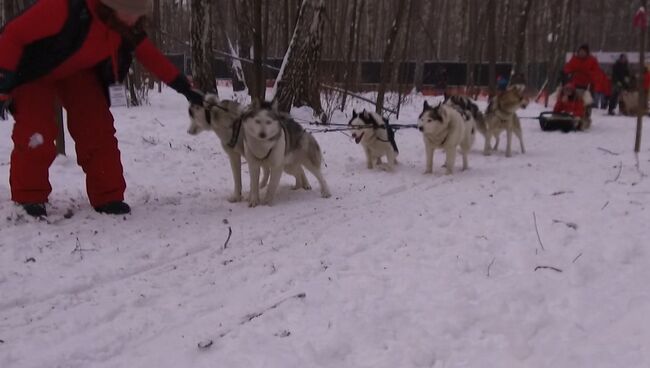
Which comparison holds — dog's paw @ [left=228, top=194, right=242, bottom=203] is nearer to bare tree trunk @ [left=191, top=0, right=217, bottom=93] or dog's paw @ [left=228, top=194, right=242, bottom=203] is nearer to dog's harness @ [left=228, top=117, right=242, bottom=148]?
dog's harness @ [left=228, top=117, right=242, bottom=148]

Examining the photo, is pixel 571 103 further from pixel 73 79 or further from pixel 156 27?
pixel 73 79

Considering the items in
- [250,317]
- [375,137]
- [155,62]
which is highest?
[155,62]

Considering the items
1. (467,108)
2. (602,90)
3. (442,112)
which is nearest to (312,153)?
(442,112)

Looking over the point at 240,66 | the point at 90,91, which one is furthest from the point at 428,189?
the point at 240,66

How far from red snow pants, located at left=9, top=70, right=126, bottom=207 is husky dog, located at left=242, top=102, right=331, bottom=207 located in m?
1.11

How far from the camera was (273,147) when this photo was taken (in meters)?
4.66

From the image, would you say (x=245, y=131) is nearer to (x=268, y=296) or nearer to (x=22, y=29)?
(x=22, y=29)

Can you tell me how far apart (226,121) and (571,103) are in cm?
871

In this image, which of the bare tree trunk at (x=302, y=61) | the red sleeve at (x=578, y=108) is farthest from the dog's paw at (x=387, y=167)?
the red sleeve at (x=578, y=108)

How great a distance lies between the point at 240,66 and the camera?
1446cm

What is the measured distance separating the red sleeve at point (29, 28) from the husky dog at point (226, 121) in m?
1.54

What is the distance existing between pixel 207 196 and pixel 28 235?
1765 millimetres

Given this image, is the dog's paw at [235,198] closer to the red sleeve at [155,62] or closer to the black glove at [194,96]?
the black glove at [194,96]

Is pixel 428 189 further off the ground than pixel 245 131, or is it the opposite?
pixel 245 131
